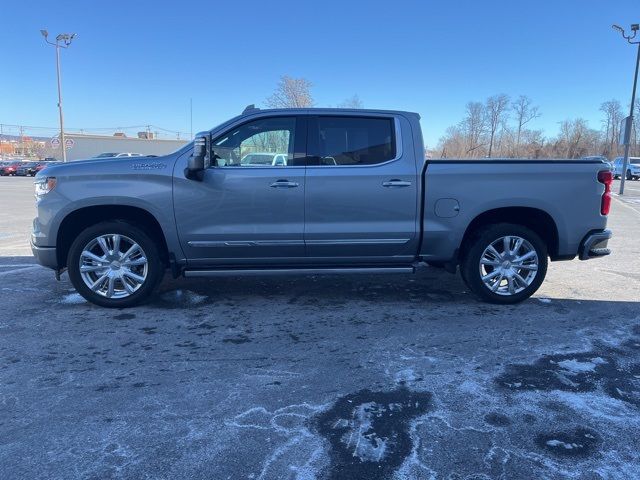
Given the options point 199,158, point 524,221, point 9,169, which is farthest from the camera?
point 9,169

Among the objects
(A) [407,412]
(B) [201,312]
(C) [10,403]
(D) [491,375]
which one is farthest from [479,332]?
(C) [10,403]

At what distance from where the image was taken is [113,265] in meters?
5.04

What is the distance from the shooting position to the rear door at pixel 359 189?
5.00 metres

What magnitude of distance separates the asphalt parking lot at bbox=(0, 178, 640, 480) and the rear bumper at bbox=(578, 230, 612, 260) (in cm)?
58

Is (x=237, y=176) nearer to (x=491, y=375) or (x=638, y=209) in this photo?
(x=491, y=375)

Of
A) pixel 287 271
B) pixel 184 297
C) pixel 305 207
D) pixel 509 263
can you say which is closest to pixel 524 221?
pixel 509 263

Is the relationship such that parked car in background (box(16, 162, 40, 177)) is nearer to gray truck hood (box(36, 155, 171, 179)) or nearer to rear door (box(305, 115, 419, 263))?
gray truck hood (box(36, 155, 171, 179))

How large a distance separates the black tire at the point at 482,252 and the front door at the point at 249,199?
1790mm

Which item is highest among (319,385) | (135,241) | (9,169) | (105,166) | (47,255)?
(105,166)

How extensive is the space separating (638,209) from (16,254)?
57.7ft

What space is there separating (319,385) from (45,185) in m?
3.42

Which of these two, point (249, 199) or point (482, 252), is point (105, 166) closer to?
point (249, 199)

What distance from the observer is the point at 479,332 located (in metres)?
4.53

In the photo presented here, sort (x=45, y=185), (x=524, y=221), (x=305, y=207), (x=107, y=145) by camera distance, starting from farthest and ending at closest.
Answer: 1. (x=107, y=145)
2. (x=524, y=221)
3. (x=305, y=207)
4. (x=45, y=185)
